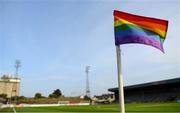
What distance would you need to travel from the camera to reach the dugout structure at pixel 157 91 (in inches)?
4093

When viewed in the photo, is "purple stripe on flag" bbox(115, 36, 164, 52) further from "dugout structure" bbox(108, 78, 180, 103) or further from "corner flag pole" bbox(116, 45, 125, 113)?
"dugout structure" bbox(108, 78, 180, 103)

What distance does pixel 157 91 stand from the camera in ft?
388

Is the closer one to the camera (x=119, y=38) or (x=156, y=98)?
(x=119, y=38)

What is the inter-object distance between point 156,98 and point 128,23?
107534mm

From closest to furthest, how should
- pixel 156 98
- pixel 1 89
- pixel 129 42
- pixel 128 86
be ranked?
pixel 129 42, pixel 156 98, pixel 128 86, pixel 1 89

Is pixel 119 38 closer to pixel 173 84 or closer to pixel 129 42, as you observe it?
pixel 129 42

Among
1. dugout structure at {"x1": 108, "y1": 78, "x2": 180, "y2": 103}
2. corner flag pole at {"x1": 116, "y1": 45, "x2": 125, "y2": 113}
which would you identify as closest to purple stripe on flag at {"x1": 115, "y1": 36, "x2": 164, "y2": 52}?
corner flag pole at {"x1": 116, "y1": 45, "x2": 125, "y2": 113}

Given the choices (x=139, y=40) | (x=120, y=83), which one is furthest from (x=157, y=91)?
(x=120, y=83)

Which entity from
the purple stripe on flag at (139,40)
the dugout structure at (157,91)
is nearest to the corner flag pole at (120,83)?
the purple stripe on flag at (139,40)

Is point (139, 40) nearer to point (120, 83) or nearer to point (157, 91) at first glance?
Result: point (120, 83)

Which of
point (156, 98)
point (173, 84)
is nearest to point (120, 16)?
point (173, 84)

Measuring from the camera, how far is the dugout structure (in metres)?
104

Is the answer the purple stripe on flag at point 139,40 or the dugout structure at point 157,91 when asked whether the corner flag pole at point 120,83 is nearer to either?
the purple stripe on flag at point 139,40

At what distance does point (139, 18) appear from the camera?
999cm
